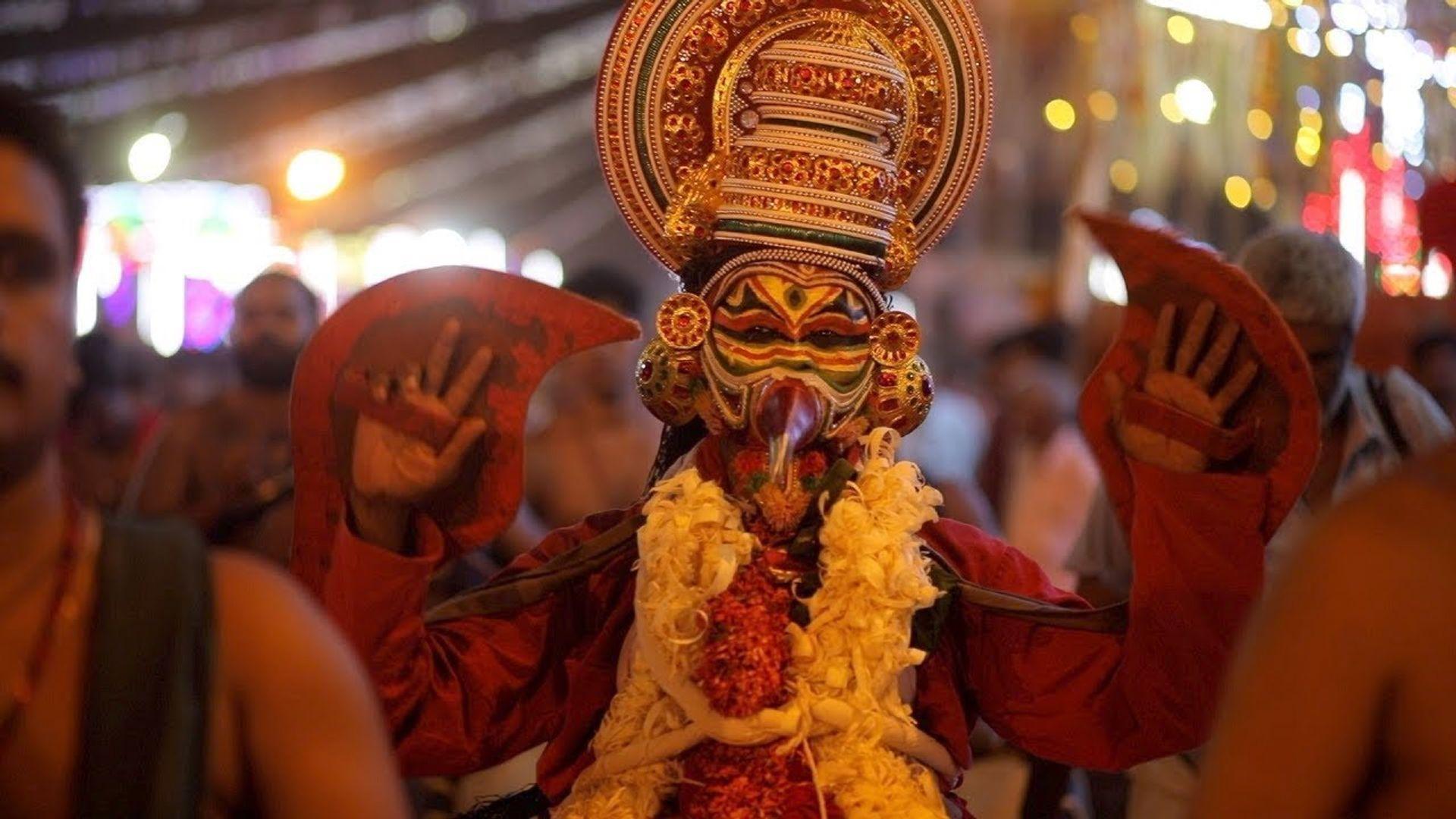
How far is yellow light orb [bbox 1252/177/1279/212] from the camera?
Answer: 1428cm

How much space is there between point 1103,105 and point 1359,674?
11.8 meters

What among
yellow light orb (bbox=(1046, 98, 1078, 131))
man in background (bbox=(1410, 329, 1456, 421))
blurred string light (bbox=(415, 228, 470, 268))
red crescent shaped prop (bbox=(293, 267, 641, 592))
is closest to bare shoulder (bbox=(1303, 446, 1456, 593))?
red crescent shaped prop (bbox=(293, 267, 641, 592))

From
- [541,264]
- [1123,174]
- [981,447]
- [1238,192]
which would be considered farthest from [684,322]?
[541,264]

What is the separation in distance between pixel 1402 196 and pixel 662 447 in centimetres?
1318

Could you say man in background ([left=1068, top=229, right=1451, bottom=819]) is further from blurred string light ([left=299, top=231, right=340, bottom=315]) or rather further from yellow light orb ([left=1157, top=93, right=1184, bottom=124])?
blurred string light ([left=299, top=231, right=340, bottom=315])

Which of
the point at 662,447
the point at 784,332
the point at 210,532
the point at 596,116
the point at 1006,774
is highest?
the point at 596,116

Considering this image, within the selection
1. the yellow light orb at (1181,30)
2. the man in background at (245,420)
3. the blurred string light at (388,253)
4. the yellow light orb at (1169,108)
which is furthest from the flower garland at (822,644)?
the blurred string light at (388,253)

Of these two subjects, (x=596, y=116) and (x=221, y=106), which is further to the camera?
(x=221, y=106)

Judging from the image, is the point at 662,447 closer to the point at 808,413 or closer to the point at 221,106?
the point at 808,413

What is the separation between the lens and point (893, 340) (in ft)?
12.5

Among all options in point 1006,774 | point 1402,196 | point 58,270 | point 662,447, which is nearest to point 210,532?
point 662,447

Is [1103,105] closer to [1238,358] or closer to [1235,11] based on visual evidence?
[1235,11]

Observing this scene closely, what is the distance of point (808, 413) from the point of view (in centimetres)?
365

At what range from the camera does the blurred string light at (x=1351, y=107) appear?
12.7 metres
